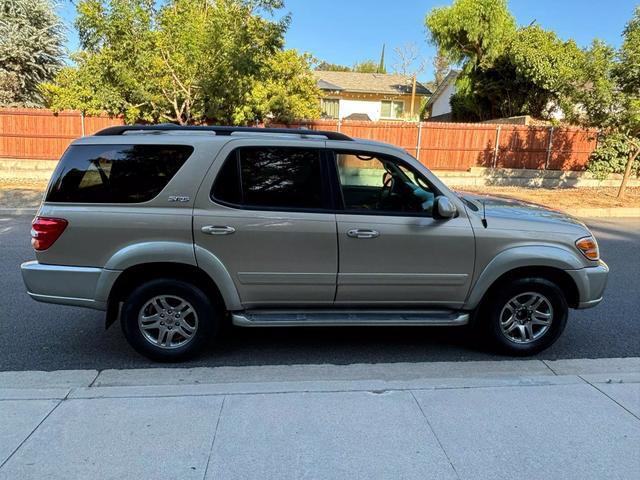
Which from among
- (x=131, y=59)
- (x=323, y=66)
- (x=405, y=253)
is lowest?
(x=405, y=253)

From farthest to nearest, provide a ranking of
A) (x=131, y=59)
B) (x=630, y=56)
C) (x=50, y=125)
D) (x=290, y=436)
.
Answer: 1. (x=50, y=125)
2. (x=131, y=59)
3. (x=630, y=56)
4. (x=290, y=436)

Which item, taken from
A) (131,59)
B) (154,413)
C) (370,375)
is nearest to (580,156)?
(131,59)

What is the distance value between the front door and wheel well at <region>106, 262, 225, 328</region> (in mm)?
1039

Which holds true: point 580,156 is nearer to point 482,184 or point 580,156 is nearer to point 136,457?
point 482,184

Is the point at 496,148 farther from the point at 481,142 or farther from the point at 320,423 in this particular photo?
the point at 320,423

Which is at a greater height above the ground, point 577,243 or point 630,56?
point 630,56

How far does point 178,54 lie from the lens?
1473 cm

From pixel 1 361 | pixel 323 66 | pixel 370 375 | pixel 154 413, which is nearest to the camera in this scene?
pixel 154 413

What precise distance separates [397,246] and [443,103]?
1464 inches

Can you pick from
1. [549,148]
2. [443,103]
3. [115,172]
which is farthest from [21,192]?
[443,103]

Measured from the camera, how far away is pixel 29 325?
15.7 feet

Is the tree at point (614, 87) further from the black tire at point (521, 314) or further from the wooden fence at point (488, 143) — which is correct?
the black tire at point (521, 314)

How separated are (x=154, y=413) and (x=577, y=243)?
3.41 m

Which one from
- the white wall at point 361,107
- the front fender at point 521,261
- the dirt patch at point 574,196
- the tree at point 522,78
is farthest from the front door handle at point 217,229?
the white wall at point 361,107
